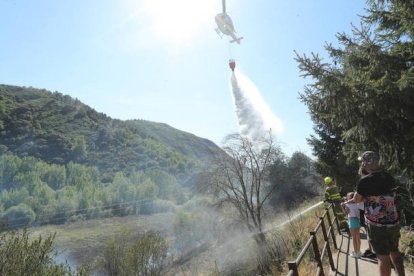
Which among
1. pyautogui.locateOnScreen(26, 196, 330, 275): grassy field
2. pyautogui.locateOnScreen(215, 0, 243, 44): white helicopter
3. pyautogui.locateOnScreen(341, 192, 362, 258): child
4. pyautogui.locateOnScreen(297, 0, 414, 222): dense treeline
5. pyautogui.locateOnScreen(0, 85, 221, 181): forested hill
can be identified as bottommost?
pyautogui.locateOnScreen(26, 196, 330, 275): grassy field

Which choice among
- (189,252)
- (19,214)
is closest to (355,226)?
(189,252)

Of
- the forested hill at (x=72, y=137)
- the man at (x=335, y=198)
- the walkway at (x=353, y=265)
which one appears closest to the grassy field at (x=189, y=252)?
the man at (x=335, y=198)

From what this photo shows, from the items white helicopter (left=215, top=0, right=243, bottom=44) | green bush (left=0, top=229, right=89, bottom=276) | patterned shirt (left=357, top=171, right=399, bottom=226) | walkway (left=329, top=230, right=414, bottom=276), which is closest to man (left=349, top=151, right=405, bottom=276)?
patterned shirt (left=357, top=171, right=399, bottom=226)

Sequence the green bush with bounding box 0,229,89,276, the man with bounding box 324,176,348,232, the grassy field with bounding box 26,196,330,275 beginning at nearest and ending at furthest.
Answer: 1. the man with bounding box 324,176,348,232
2. the green bush with bounding box 0,229,89,276
3. the grassy field with bounding box 26,196,330,275

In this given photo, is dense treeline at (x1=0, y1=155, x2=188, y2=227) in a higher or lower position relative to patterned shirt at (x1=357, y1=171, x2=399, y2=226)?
higher

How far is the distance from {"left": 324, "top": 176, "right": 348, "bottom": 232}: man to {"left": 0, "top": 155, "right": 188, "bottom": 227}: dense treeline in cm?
8701

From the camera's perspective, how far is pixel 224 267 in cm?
2806

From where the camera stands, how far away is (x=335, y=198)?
10320 millimetres

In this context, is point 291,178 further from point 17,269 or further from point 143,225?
point 143,225

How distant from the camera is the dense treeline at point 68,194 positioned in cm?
9946

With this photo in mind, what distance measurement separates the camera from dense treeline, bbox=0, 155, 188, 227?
9946 cm

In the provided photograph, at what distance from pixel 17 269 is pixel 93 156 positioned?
148784 millimetres

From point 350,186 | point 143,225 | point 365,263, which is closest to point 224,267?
point 350,186

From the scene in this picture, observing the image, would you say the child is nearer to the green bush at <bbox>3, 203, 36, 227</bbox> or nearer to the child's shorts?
the child's shorts
